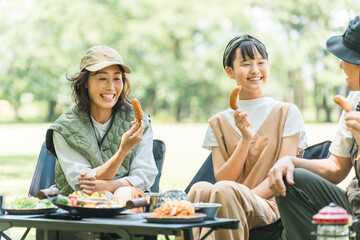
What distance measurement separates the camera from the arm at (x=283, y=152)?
3820 mm

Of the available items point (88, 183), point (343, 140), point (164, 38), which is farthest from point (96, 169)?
point (164, 38)

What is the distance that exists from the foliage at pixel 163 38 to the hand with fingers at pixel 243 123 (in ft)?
97.6

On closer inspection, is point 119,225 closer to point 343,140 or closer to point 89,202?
point 89,202

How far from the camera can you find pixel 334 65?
115 feet

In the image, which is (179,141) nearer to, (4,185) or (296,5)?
(4,185)

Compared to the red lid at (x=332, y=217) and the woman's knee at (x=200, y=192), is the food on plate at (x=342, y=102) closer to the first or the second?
the red lid at (x=332, y=217)

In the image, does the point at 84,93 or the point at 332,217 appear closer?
the point at 332,217

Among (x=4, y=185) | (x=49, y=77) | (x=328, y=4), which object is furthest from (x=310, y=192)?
(x=49, y=77)

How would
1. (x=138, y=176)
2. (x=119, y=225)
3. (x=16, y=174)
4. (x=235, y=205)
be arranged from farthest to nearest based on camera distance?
1. (x=16, y=174)
2. (x=138, y=176)
3. (x=235, y=205)
4. (x=119, y=225)

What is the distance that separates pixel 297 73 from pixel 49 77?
47.3ft

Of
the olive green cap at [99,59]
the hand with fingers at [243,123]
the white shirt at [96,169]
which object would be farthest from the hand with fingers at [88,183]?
the hand with fingers at [243,123]

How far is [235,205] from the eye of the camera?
343cm

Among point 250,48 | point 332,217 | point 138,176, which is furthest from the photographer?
point 138,176

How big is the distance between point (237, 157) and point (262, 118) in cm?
37
